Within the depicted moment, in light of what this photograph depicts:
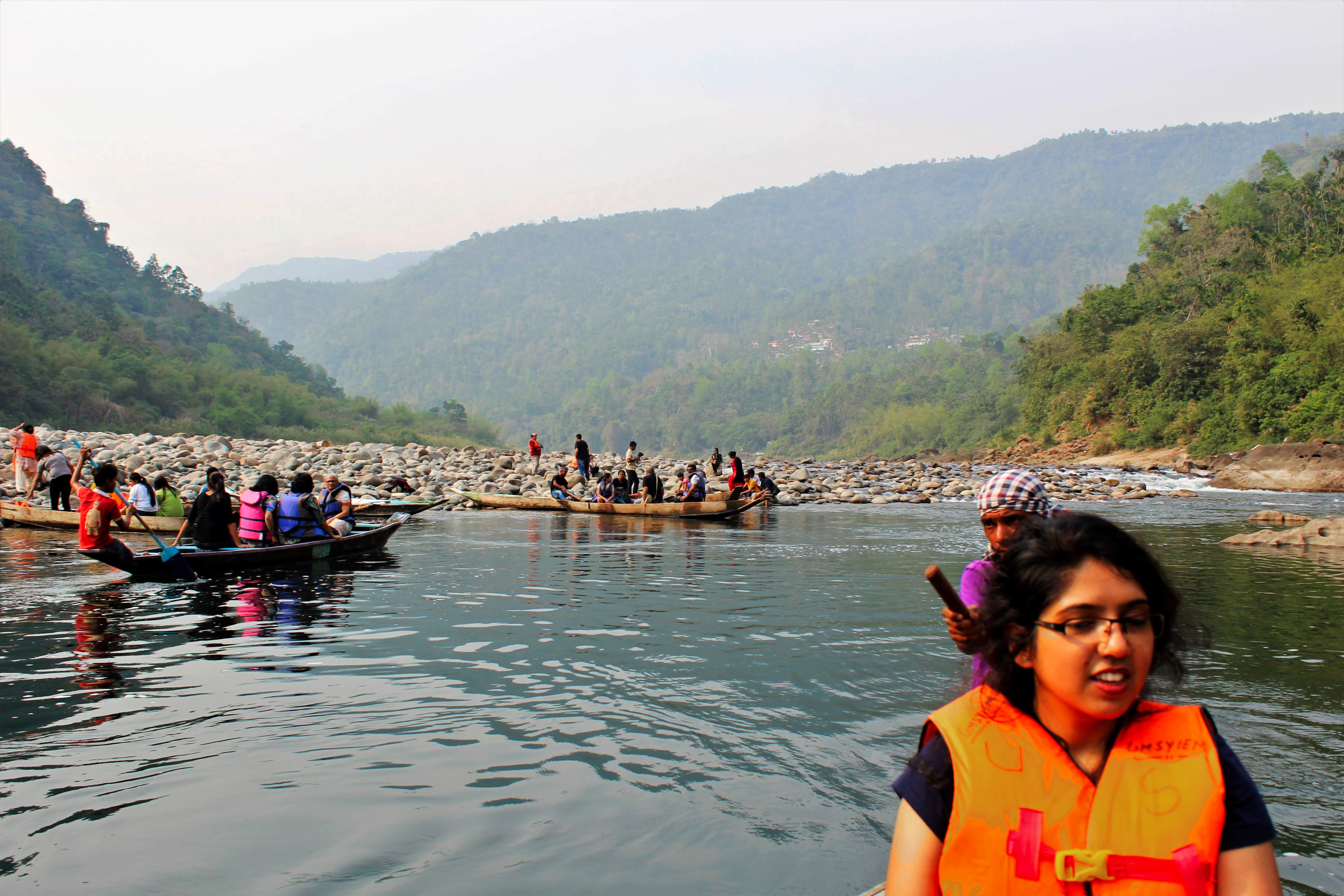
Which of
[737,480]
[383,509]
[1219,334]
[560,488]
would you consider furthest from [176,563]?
[1219,334]

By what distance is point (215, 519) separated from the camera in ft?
32.7

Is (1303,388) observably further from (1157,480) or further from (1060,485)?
(1060,485)

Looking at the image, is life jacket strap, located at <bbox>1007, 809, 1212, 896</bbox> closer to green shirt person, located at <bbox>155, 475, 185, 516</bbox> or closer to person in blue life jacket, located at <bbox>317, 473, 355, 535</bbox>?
person in blue life jacket, located at <bbox>317, 473, 355, 535</bbox>

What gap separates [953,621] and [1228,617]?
22.8ft

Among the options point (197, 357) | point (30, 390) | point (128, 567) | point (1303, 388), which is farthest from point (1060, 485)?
point (197, 357)

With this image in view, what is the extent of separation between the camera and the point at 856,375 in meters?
101

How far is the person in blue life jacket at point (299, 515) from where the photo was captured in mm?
10883

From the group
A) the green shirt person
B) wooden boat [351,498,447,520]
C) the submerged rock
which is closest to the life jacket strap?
the green shirt person

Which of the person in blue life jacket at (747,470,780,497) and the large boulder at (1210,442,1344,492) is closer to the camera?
the person in blue life jacket at (747,470,780,497)

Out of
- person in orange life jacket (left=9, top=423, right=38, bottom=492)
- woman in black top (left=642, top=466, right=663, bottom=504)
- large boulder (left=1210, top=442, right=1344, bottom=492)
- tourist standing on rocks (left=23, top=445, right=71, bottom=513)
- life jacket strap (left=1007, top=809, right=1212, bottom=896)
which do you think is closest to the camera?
life jacket strap (left=1007, top=809, right=1212, bottom=896)

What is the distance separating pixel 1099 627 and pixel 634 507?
57.4 ft

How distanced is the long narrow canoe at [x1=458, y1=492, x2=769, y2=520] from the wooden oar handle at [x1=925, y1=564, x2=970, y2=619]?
16.2m

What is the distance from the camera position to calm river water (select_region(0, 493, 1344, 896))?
11.5ft

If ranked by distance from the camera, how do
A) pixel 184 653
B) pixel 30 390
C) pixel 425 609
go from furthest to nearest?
1. pixel 30 390
2. pixel 425 609
3. pixel 184 653
